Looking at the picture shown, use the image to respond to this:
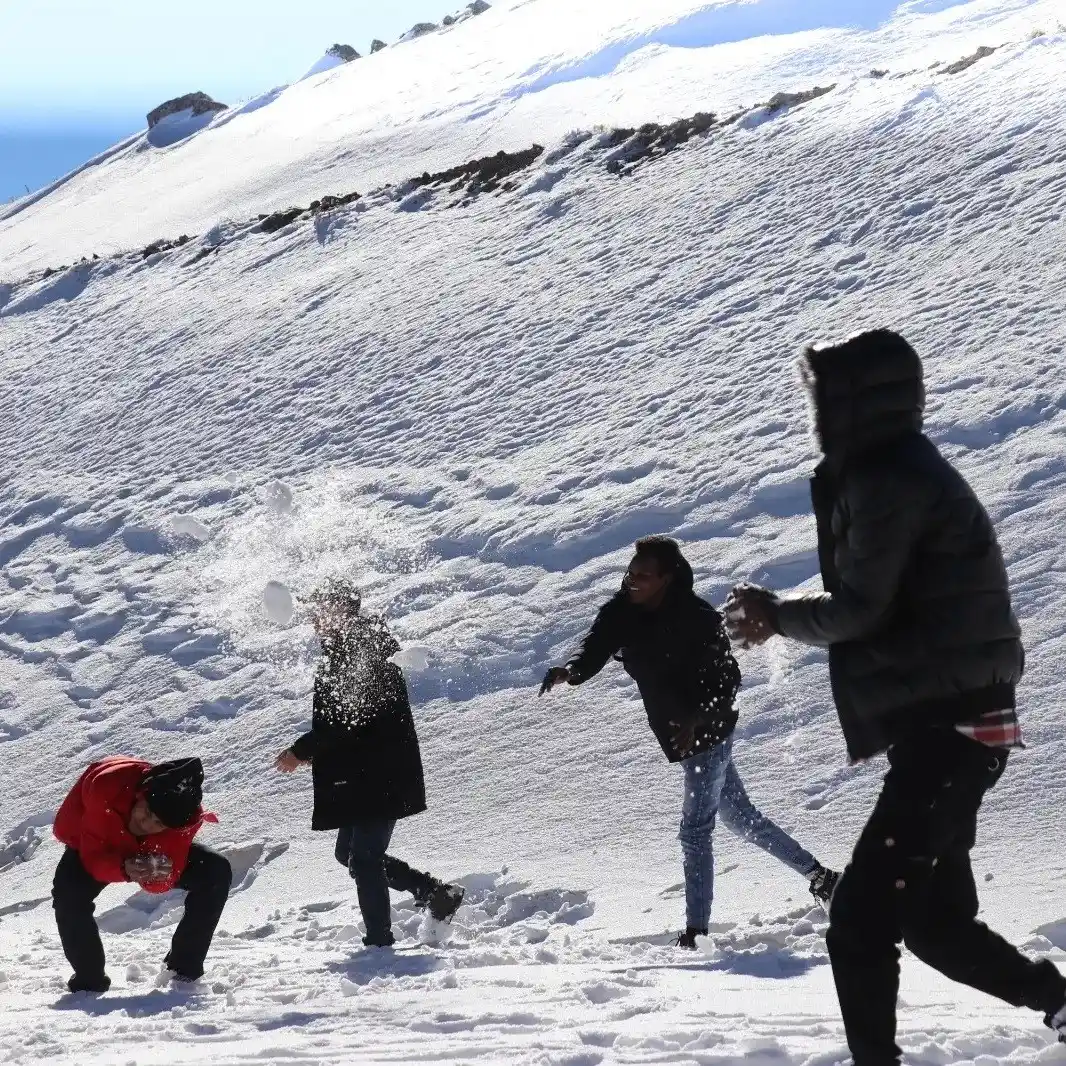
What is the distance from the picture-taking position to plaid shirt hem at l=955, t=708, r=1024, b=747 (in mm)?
2771

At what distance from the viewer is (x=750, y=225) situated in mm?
14703

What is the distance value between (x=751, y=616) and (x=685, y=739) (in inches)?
66.3

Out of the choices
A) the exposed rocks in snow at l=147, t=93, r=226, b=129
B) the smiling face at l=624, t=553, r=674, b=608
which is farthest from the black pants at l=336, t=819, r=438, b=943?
the exposed rocks in snow at l=147, t=93, r=226, b=129

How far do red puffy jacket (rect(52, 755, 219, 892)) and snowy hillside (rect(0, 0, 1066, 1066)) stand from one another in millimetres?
453

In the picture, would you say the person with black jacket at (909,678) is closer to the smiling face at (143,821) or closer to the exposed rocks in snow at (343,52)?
the smiling face at (143,821)

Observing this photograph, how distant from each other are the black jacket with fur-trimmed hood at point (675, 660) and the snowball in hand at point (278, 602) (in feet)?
17.1

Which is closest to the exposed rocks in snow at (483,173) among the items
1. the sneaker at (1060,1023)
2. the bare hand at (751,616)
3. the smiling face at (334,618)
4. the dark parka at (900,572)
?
the smiling face at (334,618)

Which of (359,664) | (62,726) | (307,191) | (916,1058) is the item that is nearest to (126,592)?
(62,726)

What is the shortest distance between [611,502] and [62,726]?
415 centimetres

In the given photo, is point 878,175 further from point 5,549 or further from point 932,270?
point 5,549

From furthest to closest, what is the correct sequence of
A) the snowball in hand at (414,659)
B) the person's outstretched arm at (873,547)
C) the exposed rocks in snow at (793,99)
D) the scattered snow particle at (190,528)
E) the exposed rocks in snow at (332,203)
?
the exposed rocks in snow at (332,203) < the exposed rocks in snow at (793,99) < the scattered snow particle at (190,528) < the snowball in hand at (414,659) < the person's outstretched arm at (873,547)

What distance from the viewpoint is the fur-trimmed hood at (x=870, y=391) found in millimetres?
2801

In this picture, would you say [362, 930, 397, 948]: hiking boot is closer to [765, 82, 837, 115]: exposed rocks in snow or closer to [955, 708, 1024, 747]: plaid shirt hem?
[955, 708, 1024, 747]: plaid shirt hem

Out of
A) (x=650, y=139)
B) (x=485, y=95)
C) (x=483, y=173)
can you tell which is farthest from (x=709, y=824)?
(x=485, y=95)
